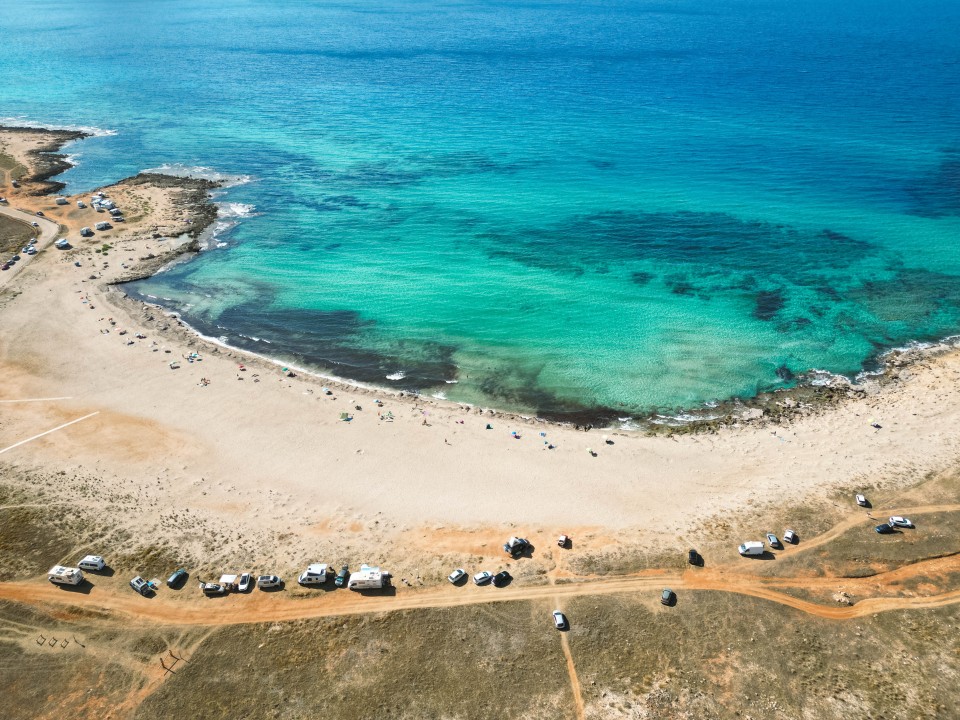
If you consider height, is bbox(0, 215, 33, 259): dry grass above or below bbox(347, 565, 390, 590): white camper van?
above

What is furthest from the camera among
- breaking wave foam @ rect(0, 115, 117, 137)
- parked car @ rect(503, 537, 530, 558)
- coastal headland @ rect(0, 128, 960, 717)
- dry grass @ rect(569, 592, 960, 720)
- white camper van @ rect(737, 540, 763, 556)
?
breaking wave foam @ rect(0, 115, 117, 137)

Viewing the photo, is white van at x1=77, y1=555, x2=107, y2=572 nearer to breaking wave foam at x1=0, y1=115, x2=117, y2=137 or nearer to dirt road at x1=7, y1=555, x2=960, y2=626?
dirt road at x1=7, y1=555, x2=960, y2=626

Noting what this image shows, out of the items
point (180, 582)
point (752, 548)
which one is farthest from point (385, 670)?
point (752, 548)

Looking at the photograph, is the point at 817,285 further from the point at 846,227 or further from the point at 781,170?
the point at 781,170

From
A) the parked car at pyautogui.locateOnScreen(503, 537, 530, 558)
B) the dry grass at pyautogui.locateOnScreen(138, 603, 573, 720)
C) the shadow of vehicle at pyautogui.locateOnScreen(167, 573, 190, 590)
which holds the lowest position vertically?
the dry grass at pyautogui.locateOnScreen(138, 603, 573, 720)

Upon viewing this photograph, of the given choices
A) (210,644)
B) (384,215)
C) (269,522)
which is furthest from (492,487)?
(384,215)

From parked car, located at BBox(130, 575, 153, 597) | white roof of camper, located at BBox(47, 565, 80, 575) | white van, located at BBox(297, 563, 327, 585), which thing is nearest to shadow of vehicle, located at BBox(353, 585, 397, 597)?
white van, located at BBox(297, 563, 327, 585)

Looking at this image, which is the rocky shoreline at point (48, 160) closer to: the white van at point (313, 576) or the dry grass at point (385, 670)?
the white van at point (313, 576)

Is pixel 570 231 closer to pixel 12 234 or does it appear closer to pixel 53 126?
pixel 12 234
